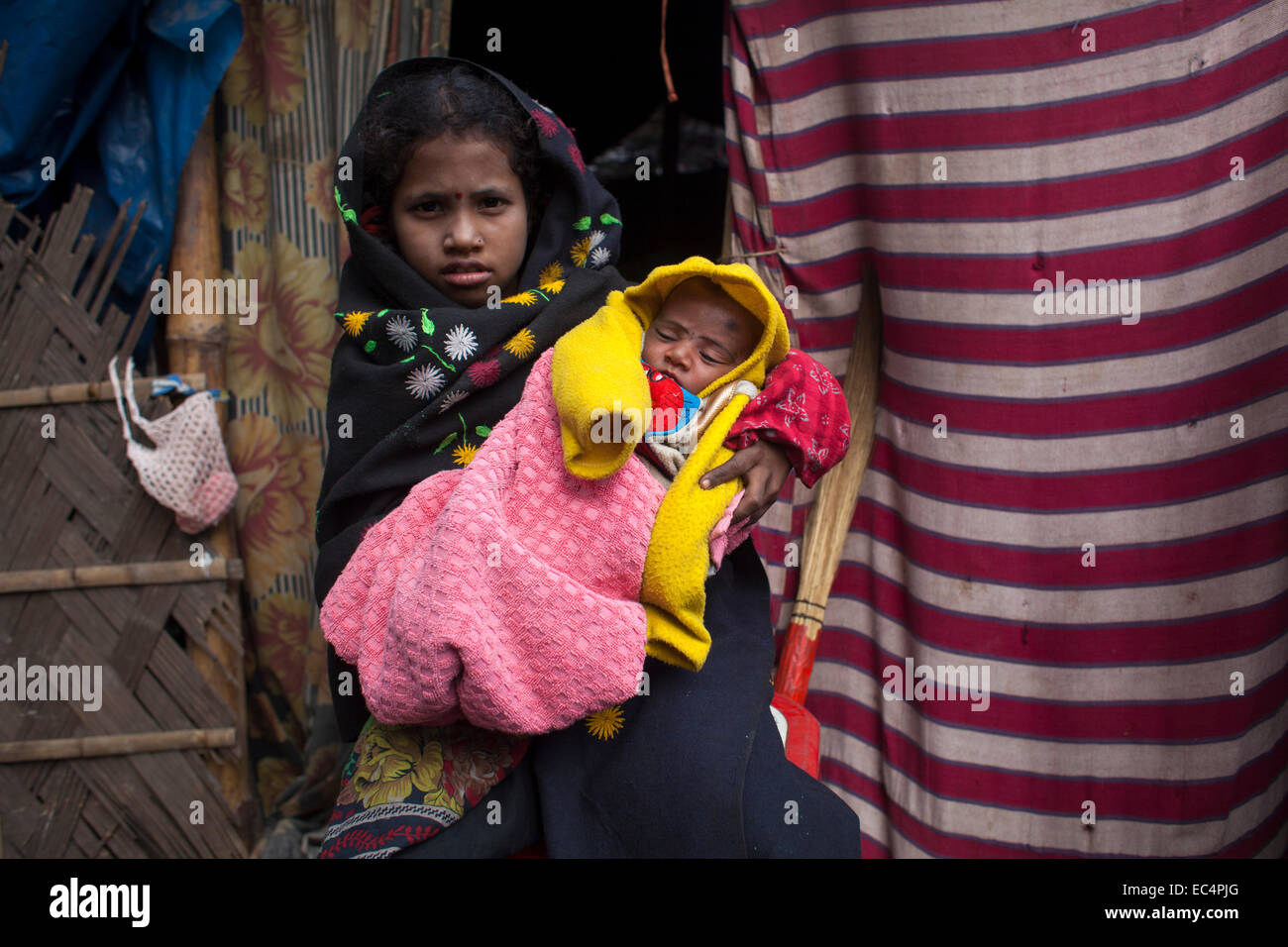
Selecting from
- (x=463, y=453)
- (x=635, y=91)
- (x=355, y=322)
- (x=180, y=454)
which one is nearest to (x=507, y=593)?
(x=463, y=453)

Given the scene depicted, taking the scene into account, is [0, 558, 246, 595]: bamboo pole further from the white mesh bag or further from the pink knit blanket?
the pink knit blanket

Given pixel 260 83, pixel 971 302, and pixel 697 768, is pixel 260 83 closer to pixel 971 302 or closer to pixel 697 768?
pixel 971 302

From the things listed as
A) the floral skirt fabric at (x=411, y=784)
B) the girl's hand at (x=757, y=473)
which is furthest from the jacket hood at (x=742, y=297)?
the floral skirt fabric at (x=411, y=784)

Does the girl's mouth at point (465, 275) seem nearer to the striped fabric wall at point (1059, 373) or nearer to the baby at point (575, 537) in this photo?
the baby at point (575, 537)

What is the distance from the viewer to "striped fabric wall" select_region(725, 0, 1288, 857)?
1.71 metres

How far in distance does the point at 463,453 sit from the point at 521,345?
208mm

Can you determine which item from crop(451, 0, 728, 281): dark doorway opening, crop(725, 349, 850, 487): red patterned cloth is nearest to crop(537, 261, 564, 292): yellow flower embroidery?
crop(725, 349, 850, 487): red patterned cloth

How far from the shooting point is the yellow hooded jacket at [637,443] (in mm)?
1173

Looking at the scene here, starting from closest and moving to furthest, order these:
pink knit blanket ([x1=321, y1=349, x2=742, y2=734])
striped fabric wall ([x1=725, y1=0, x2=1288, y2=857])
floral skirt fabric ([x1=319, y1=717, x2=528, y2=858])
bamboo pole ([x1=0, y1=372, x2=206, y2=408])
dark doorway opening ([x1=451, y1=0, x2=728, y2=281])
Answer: pink knit blanket ([x1=321, y1=349, x2=742, y2=734]), floral skirt fabric ([x1=319, y1=717, x2=528, y2=858]), striped fabric wall ([x1=725, y1=0, x2=1288, y2=857]), bamboo pole ([x1=0, y1=372, x2=206, y2=408]), dark doorway opening ([x1=451, y1=0, x2=728, y2=281])

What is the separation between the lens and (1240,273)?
1.69 metres

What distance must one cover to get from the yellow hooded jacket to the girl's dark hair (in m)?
0.46

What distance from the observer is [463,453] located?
145 cm

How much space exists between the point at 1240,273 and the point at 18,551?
2887 millimetres
